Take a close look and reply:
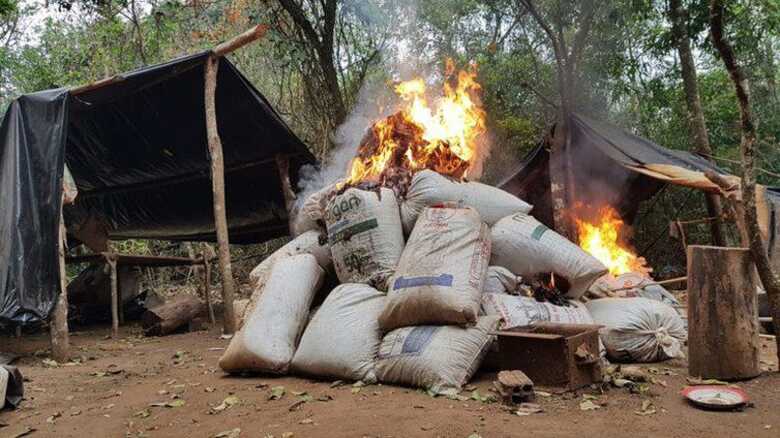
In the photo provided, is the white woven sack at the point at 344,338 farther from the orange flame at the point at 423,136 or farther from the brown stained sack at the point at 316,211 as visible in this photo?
the orange flame at the point at 423,136

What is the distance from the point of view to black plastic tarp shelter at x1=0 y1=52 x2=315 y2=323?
524cm

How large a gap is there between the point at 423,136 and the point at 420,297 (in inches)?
98.8

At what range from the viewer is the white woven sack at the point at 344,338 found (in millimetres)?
3609

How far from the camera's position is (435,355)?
3.32 m

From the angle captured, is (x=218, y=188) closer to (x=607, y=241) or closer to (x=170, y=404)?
(x=170, y=404)

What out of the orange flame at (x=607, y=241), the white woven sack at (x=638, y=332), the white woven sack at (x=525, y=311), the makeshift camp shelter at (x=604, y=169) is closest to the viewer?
the white woven sack at (x=525, y=311)

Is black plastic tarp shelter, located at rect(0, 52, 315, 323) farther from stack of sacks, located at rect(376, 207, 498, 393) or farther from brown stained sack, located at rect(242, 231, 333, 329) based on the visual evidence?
stack of sacks, located at rect(376, 207, 498, 393)

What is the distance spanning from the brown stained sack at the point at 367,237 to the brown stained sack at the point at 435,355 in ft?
2.20

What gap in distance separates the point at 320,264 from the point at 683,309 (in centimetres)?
348

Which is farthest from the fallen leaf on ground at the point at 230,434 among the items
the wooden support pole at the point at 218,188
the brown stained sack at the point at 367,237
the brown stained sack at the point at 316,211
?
the wooden support pole at the point at 218,188

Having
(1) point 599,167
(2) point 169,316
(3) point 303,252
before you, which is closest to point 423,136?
(3) point 303,252

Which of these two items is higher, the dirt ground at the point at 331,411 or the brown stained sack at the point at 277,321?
the brown stained sack at the point at 277,321

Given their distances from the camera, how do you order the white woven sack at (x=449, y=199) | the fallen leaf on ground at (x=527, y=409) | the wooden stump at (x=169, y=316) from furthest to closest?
the wooden stump at (x=169, y=316) → the white woven sack at (x=449, y=199) → the fallen leaf on ground at (x=527, y=409)

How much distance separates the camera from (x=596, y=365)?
3.33 metres
